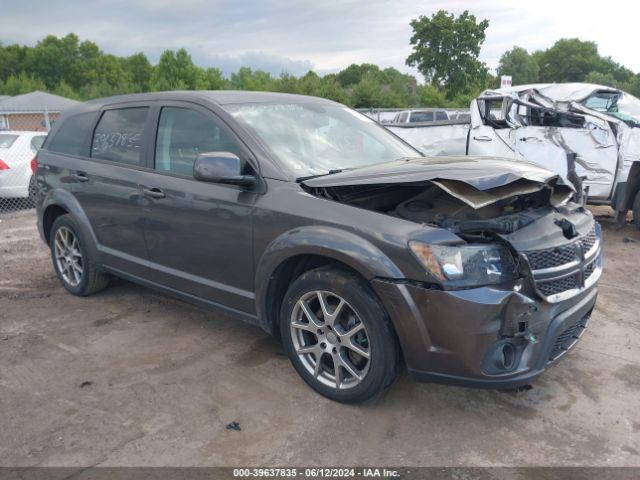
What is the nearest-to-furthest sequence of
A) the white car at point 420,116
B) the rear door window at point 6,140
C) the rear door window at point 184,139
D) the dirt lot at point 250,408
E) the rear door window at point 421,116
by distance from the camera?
1. the dirt lot at point 250,408
2. the rear door window at point 184,139
3. the rear door window at point 6,140
4. the white car at point 420,116
5. the rear door window at point 421,116

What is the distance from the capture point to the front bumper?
8.91ft

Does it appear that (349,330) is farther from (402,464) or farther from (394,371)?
(402,464)

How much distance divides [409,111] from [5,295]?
54.9 ft

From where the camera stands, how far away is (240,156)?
3611mm

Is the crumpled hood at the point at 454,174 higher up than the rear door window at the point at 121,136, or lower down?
lower down

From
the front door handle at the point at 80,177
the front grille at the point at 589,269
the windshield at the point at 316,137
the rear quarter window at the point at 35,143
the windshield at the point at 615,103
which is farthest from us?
the rear quarter window at the point at 35,143

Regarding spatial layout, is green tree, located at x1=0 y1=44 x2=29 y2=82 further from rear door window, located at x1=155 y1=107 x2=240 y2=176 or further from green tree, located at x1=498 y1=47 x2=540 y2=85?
rear door window, located at x1=155 y1=107 x2=240 y2=176

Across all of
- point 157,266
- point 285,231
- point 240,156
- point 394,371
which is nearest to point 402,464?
point 394,371

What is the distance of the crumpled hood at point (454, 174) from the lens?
9.73ft

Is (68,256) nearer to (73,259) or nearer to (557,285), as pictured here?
(73,259)

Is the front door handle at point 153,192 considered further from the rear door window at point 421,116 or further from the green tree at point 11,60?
the green tree at point 11,60

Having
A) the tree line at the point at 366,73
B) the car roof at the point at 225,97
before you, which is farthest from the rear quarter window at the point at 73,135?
the tree line at the point at 366,73

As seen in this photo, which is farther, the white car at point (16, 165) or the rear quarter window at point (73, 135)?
the white car at point (16, 165)

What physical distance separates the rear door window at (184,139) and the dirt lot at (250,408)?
53.5 inches
